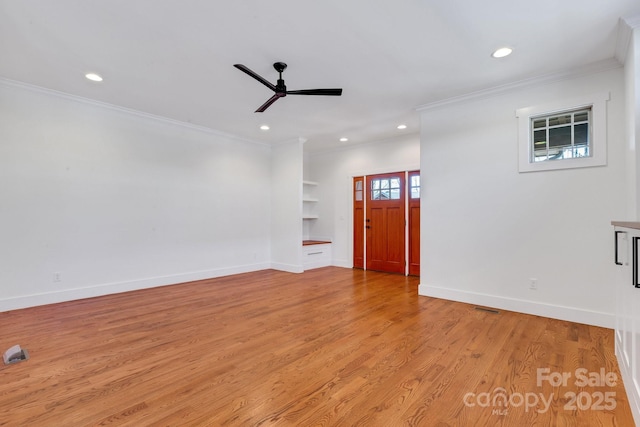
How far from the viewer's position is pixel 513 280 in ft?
11.9

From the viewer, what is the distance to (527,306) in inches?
138

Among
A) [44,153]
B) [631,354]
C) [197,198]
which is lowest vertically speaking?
[631,354]

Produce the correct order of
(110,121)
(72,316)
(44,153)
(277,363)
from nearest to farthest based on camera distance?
1. (277,363)
2. (72,316)
3. (44,153)
4. (110,121)

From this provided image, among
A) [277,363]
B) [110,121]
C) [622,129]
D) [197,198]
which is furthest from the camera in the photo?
[197,198]

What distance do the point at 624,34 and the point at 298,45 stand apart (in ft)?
9.43

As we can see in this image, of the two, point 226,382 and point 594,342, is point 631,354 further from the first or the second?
point 226,382

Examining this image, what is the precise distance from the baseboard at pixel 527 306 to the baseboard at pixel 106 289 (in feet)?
12.2

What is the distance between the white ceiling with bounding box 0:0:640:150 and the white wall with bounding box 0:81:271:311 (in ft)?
1.74

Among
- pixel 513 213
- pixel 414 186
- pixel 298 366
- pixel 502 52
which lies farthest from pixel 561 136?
pixel 298 366

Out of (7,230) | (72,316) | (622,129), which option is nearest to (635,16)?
(622,129)

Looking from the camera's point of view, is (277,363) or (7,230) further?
(7,230)

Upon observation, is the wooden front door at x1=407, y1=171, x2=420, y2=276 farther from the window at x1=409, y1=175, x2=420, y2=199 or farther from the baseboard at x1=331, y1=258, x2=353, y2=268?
the baseboard at x1=331, y1=258, x2=353, y2=268

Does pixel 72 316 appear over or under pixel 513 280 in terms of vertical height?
under

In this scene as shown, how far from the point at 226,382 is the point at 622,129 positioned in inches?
170
